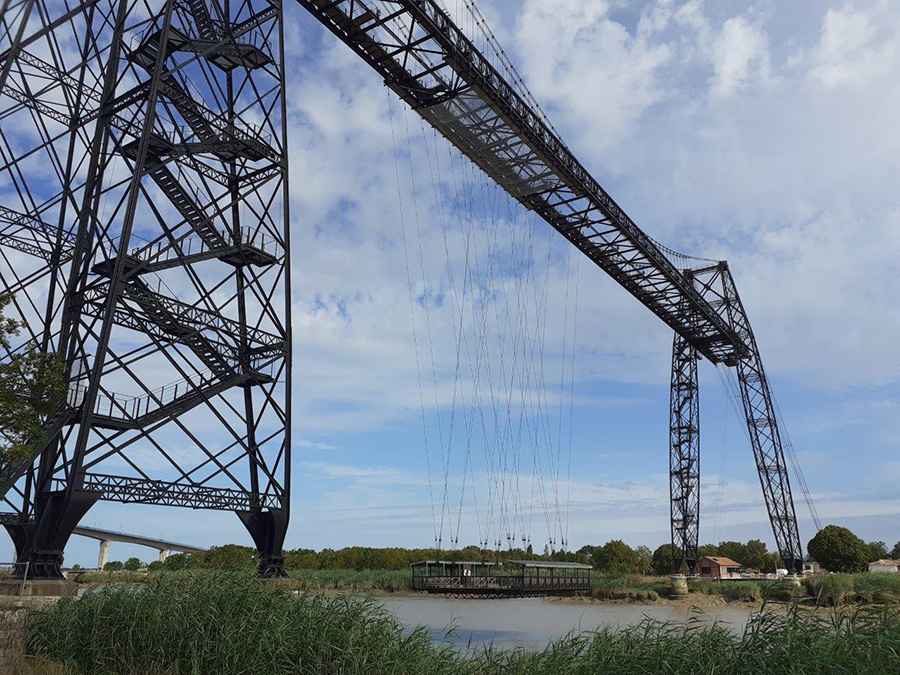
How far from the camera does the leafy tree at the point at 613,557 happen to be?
224ft

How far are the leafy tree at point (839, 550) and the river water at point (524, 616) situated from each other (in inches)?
1219

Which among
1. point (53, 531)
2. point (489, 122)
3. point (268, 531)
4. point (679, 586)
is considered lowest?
point (679, 586)

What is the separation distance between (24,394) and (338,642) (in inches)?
431

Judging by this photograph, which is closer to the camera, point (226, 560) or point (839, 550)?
point (226, 560)

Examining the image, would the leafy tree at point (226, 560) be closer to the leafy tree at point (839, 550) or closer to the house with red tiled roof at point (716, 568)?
the house with red tiled roof at point (716, 568)

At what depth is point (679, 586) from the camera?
44.6 meters

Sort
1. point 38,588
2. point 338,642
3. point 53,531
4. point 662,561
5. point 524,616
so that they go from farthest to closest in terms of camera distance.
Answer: point 662,561, point 524,616, point 53,531, point 38,588, point 338,642

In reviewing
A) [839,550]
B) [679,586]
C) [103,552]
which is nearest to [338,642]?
[679,586]

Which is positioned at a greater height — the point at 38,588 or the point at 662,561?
the point at 38,588

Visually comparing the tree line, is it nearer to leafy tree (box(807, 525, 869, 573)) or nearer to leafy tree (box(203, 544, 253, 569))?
leafy tree (box(807, 525, 869, 573))

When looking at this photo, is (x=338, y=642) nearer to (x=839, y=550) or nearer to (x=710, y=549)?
(x=839, y=550)

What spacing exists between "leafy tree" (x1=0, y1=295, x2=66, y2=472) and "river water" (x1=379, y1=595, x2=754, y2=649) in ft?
34.5

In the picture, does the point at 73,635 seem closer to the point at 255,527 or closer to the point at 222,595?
the point at 222,595

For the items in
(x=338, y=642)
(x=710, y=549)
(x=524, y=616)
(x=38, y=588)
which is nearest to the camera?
(x=338, y=642)
